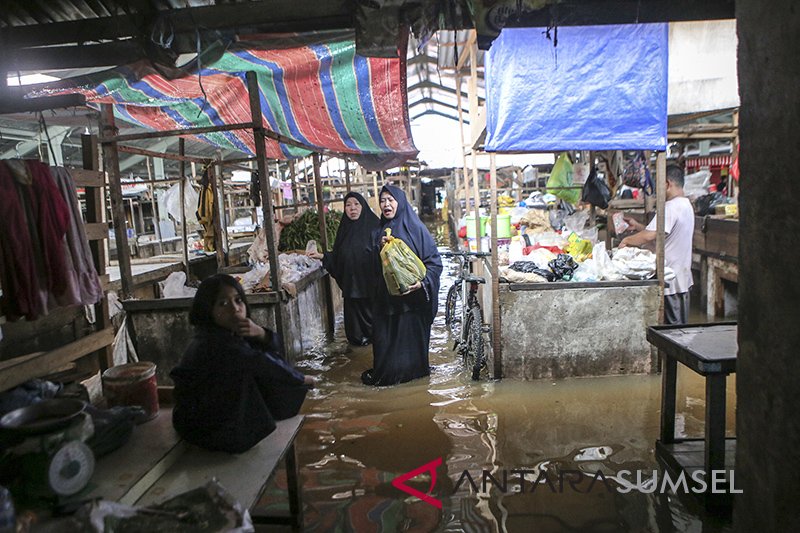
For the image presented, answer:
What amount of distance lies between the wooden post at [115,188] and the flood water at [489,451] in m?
2.34

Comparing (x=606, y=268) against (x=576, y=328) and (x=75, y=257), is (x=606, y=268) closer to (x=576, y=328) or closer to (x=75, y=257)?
(x=576, y=328)

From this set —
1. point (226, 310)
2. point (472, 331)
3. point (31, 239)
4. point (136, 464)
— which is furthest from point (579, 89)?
point (136, 464)

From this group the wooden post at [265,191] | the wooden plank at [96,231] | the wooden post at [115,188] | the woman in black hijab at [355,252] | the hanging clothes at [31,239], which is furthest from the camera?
the woman in black hijab at [355,252]

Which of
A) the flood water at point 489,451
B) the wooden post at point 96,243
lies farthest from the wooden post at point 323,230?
the wooden post at point 96,243

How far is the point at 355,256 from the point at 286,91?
219 cm

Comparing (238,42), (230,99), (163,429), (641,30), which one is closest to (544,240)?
(641,30)

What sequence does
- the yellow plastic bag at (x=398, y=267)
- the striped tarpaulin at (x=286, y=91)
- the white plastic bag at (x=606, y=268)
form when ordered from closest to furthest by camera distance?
the striped tarpaulin at (x=286, y=91), the yellow plastic bag at (x=398, y=267), the white plastic bag at (x=606, y=268)

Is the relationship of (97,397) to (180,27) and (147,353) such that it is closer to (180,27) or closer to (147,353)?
(147,353)

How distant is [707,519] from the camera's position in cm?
294

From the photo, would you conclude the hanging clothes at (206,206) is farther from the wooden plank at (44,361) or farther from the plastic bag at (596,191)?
the plastic bag at (596,191)

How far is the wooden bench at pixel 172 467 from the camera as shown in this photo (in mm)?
2223

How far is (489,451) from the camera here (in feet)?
12.7

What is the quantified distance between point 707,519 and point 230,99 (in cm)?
548

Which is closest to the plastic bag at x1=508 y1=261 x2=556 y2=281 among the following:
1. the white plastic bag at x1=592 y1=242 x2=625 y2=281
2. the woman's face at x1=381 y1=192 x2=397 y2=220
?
the white plastic bag at x1=592 y1=242 x2=625 y2=281
